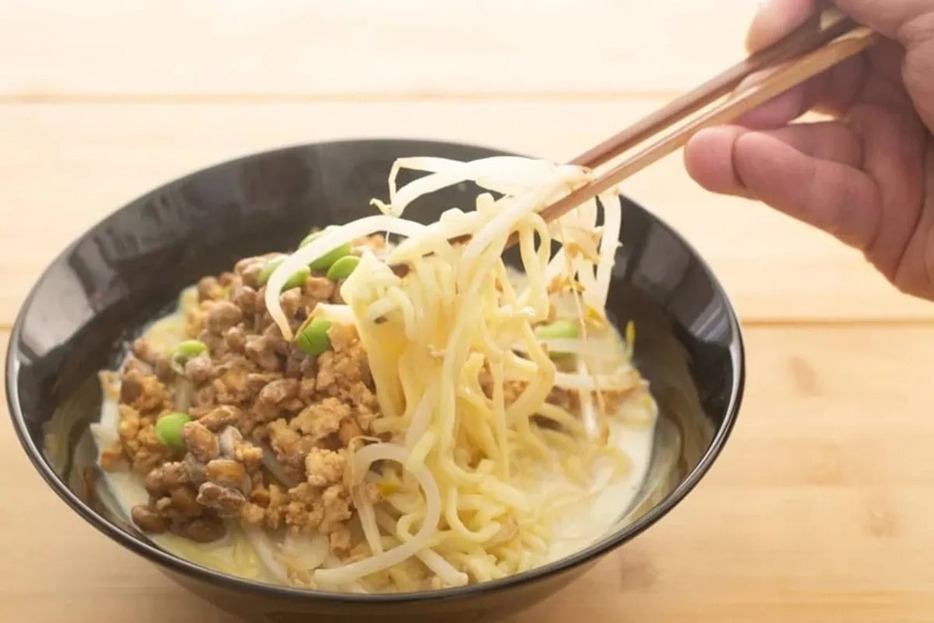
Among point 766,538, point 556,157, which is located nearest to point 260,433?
point 766,538

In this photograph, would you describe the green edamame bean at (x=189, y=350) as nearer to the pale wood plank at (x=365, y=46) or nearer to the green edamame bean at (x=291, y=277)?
the green edamame bean at (x=291, y=277)

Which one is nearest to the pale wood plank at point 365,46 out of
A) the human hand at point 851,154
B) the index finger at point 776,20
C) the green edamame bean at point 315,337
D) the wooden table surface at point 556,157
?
the wooden table surface at point 556,157

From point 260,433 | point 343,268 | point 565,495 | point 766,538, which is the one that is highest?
point 343,268

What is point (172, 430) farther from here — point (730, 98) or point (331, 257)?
point (730, 98)

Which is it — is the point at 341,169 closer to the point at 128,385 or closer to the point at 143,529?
the point at 128,385

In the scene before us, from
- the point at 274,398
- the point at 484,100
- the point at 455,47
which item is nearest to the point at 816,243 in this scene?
the point at 484,100

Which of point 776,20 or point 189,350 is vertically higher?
point 776,20
